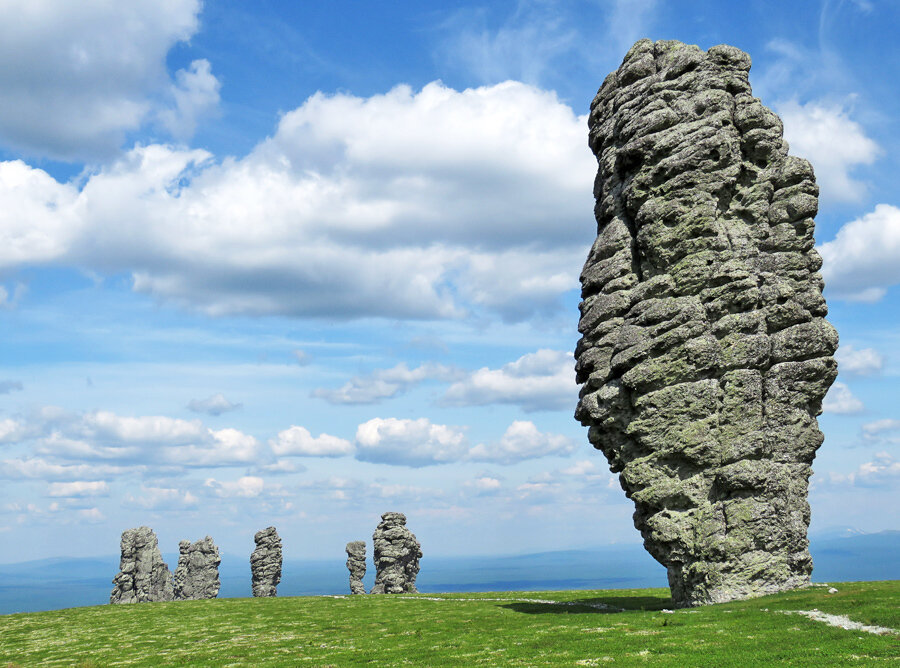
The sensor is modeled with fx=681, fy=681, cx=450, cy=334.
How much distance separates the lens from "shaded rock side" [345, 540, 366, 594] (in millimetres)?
110938

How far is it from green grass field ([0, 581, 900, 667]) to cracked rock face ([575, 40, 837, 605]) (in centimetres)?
481

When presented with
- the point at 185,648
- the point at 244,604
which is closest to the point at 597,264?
the point at 185,648

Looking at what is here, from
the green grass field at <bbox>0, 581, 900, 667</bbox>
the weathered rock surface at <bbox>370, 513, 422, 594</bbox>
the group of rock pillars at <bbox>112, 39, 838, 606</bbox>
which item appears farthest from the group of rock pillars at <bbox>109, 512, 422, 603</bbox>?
the group of rock pillars at <bbox>112, 39, 838, 606</bbox>

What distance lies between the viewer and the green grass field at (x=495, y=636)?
87.2 ft

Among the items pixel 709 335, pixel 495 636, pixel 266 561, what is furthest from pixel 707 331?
pixel 266 561

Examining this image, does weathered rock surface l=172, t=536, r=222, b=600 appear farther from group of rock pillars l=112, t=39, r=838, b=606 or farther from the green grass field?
group of rock pillars l=112, t=39, r=838, b=606

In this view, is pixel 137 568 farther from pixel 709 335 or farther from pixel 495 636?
pixel 709 335

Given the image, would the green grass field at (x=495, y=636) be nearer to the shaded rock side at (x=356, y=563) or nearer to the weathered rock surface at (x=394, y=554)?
the weathered rock surface at (x=394, y=554)

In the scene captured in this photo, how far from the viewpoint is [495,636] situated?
117 ft

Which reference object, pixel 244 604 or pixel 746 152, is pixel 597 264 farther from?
pixel 244 604

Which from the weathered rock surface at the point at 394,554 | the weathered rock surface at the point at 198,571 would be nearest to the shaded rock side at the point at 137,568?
the weathered rock surface at the point at 198,571

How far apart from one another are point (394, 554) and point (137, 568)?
43704mm

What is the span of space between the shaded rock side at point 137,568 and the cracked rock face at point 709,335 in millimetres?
88314

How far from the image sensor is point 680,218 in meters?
47.4
